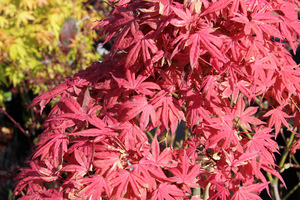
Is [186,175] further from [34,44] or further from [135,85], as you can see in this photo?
[34,44]

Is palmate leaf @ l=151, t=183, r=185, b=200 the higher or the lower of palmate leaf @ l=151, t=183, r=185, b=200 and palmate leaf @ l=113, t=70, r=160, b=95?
the lower

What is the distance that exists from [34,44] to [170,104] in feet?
8.31

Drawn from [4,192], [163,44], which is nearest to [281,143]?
[163,44]

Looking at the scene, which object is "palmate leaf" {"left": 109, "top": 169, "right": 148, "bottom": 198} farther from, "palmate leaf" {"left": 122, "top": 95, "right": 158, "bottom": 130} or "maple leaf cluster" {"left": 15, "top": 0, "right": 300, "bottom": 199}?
"palmate leaf" {"left": 122, "top": 95, "right": 158, "bottom": 130}

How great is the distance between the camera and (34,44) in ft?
9.59

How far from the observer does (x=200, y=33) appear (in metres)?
0.79

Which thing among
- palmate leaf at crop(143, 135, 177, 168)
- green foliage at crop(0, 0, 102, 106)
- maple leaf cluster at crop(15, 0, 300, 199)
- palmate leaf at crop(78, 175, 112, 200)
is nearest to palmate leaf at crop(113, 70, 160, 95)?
maple leaf cluster at crop(15, 0, 300, 199)

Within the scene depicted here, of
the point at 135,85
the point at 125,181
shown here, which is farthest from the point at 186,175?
the point at 135,85

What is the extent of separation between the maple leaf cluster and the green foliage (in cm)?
183

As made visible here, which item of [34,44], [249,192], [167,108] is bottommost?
[249,192]

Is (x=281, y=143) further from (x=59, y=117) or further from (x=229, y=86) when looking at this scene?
(x=59, y=117)

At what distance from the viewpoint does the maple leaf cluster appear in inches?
31.6

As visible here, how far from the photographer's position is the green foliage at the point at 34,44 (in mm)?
2711

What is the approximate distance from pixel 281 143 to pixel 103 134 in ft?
7.11
